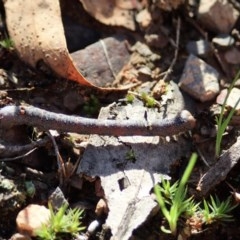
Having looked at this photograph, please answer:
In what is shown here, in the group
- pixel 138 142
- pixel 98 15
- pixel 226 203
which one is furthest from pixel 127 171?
pixel 98 15

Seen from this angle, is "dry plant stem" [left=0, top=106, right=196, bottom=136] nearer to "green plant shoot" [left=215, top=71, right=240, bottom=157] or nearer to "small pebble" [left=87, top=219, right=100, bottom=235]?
"green plant shoot" [left=215, top=71, right=240, bottom=157]

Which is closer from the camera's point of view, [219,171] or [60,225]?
[60,225]

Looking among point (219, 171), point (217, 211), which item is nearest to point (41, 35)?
point (219, 171)

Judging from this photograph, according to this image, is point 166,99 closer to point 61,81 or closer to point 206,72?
point 206,72

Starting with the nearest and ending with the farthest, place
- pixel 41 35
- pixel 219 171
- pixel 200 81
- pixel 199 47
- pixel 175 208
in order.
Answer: pixel 175 208
pixel 219 171
pixel 41 35
pixel 200 81
pixel 199 47

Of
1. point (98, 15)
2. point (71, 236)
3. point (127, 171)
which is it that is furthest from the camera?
point (98, 15)

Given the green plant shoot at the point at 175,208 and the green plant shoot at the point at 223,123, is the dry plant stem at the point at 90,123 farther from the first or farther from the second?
the green plant shoot at the point at 175,208

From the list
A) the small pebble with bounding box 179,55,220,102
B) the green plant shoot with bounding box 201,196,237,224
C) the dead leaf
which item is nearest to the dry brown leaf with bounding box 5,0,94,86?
the dead leaf

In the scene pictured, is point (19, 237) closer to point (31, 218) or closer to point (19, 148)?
point (31, 218)
